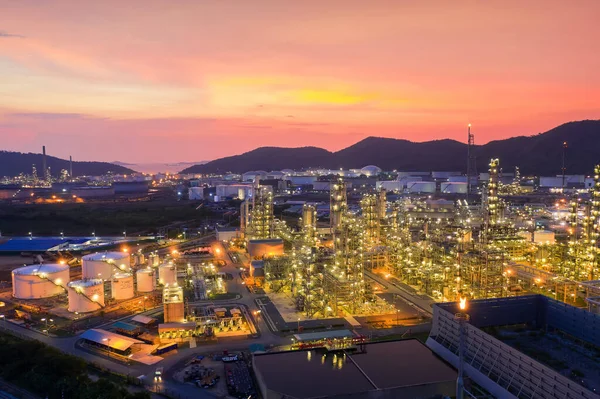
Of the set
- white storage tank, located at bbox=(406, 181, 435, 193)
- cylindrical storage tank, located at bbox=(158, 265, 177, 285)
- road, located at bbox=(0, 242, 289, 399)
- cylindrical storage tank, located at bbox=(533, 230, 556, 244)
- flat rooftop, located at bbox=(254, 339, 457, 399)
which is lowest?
road, located at bbox=(0, 242, 289, 399)

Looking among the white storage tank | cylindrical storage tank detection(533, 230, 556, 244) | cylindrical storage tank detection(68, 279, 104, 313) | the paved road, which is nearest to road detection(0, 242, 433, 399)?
the paved road

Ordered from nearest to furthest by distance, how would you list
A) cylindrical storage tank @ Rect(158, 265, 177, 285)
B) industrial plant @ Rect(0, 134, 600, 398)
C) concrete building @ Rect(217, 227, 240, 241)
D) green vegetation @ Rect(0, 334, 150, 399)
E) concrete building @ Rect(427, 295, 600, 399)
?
1. concrete building @ Rect(427, 295, 600, 399)
2. green vegetation @ Rect(0, 334, 150, 399)
3. industrial plant @ Rect(0, 134, 600, 398)
4. cylindrical storage tank @ Rect(158, 265, 177, 285)
5. concrete building @ Rect(217, 227, 240, 241)

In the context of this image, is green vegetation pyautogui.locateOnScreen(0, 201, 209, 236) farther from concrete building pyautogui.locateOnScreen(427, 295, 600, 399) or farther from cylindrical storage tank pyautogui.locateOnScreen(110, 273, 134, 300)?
concrete building pyautogui.locateOnScreen(427, 295, 600, 399)

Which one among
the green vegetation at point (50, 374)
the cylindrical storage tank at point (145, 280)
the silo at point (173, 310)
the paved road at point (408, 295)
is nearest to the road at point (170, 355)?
the green vegetation at point (50, 374)

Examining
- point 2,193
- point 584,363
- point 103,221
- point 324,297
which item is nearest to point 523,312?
point 584,363

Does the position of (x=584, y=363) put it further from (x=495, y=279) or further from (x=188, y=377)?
(x=188, y=377)

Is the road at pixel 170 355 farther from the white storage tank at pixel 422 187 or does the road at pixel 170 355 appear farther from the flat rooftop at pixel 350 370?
the white storage tank at pixel 422 187

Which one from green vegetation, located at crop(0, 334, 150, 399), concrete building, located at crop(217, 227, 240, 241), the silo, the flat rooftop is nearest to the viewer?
green vegetation, located at crop(0, 334, 150, 399)
